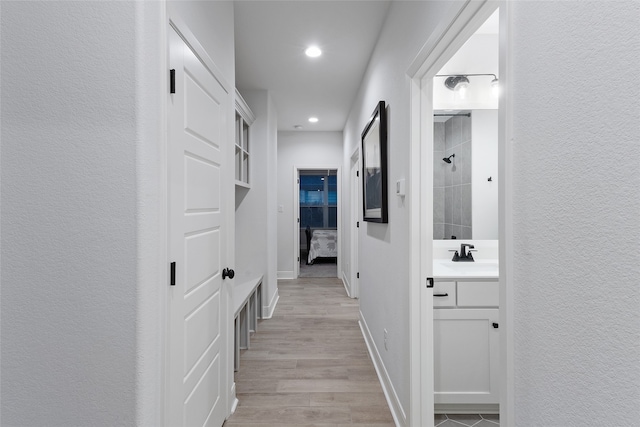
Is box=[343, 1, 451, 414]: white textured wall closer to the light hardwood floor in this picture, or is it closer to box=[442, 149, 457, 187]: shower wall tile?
the light hardwood floor

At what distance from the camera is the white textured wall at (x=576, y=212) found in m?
0.56

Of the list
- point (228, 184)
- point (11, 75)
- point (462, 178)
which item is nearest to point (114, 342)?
point (11, 75)

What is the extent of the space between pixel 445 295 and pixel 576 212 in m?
1.38

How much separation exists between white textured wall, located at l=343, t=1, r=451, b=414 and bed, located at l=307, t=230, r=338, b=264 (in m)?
4.64

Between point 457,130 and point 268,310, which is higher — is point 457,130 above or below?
above

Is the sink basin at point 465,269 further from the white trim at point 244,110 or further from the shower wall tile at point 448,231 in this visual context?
the white trim at point 244,110

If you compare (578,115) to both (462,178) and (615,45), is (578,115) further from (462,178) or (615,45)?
(462,178)

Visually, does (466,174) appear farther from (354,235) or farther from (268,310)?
(268,310)

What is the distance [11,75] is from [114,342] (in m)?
0.89

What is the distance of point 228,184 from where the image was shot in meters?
1.99

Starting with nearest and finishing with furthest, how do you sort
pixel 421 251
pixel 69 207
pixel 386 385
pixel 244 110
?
pixel 69 207
pixel 421 251
pixel 386 385
pixel 244 110

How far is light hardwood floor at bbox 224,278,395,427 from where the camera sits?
6.55ft

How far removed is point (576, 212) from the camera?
66 cm

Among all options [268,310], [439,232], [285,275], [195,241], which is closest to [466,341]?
[439,232]
